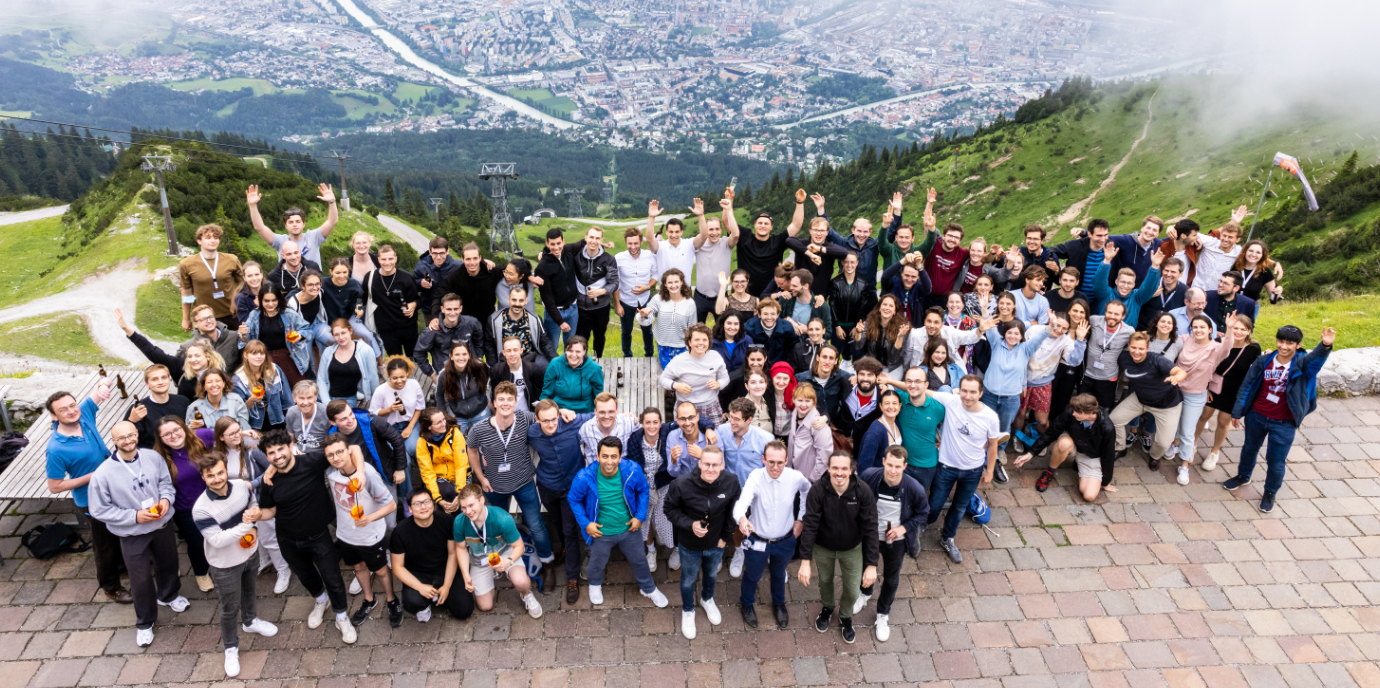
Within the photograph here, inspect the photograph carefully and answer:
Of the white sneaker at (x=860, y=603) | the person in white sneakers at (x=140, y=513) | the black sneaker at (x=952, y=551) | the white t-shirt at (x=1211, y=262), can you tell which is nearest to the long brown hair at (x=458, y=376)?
the person in white sneakers at (x=140, y=513)

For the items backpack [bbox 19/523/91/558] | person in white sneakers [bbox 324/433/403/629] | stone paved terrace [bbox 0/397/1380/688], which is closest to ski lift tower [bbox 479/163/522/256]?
backpack [bbox 19/523/91/558]

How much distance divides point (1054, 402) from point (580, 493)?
6301 mm

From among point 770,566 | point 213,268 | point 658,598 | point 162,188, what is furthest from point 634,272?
point 162,188

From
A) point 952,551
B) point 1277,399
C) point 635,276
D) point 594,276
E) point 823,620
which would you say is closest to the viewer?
point 823,620

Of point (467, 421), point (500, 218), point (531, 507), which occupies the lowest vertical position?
point (500, 218)

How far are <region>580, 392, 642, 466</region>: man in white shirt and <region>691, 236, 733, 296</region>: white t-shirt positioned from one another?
10.6 feet

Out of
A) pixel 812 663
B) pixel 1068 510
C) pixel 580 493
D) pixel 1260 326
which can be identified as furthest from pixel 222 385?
pixel 1260 326

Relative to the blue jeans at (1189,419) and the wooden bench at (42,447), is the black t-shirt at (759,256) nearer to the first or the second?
the blue jeans at (1189,419)

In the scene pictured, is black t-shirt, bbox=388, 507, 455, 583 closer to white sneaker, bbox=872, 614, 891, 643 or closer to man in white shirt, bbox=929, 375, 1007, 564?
white sneaker, bbox=872, 614, 891, 643

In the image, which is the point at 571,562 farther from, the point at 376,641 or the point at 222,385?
the point at 222,385

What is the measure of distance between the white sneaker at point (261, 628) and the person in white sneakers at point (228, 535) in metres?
0.14

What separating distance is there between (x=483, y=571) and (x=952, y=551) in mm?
5056

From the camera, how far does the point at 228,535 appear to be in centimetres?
611

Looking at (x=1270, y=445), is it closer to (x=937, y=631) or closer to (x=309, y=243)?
(x=937, y=631)
